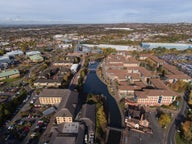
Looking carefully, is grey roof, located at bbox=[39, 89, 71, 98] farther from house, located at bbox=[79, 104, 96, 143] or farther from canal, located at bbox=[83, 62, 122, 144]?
canal, located at bbox=[83, 62, 122, 144]

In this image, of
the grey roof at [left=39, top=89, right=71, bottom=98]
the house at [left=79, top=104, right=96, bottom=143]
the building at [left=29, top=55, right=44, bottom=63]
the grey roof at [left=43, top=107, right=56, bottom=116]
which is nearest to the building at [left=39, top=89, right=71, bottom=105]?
the grey roof at [left=39, top=89, right=71, bottom=98]

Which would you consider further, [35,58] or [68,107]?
[35,58]

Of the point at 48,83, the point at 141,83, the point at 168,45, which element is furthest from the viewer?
the point at 168,45

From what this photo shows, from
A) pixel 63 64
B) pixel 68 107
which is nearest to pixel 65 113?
pixel 68 107

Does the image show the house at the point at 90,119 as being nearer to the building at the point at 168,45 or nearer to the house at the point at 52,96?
the house at the point at 52,96

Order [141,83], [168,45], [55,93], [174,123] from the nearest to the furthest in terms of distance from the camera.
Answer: [174,123] < [55,93] < [141,83] < [168,45]

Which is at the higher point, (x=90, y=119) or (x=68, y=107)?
(x=68, y=107)

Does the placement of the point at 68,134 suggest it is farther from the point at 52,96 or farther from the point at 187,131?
the point at 187,131
